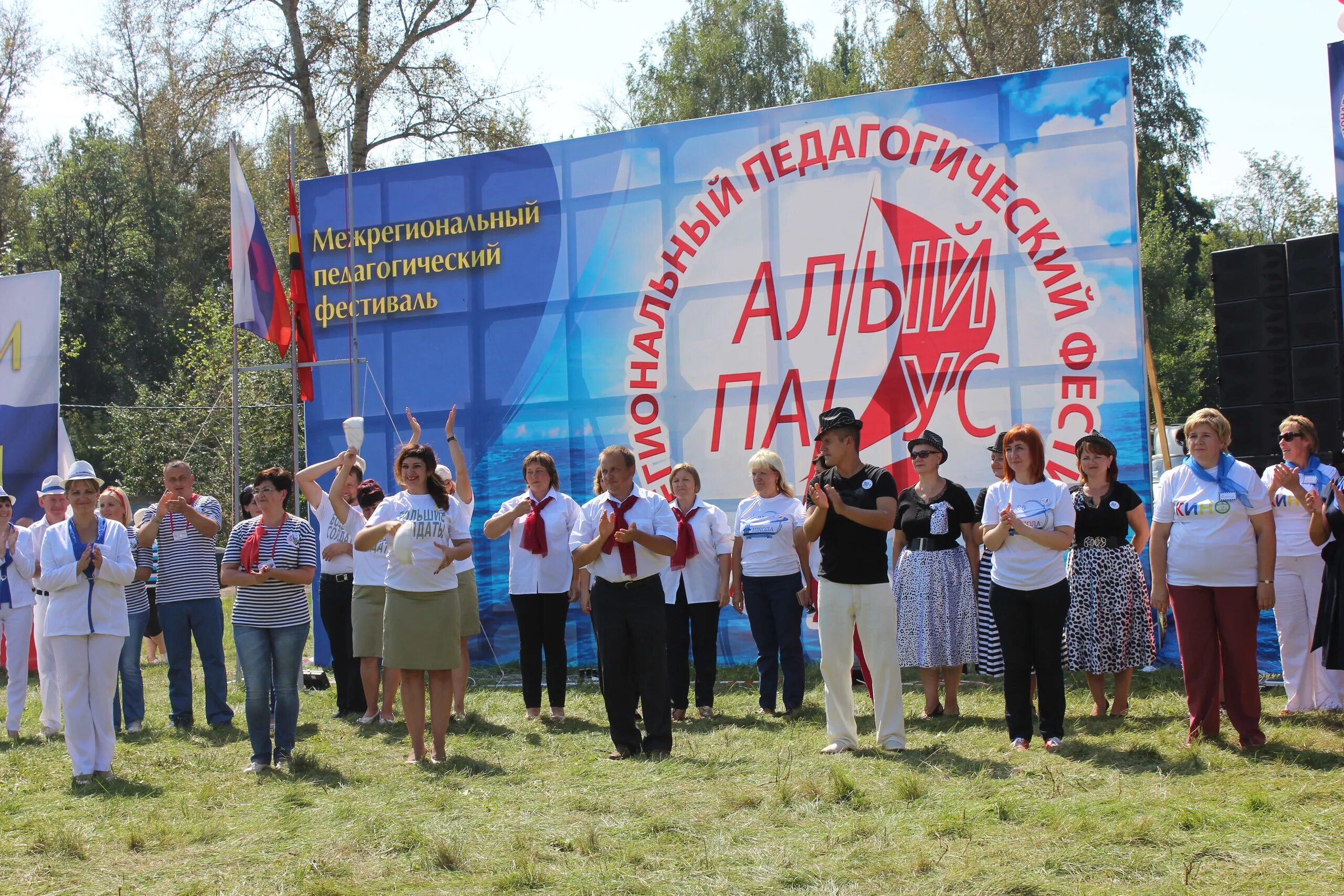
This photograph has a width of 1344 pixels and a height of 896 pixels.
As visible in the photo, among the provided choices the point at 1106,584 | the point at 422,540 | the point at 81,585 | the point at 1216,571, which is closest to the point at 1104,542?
the point at 1106,584

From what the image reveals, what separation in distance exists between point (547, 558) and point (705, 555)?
3.11 feet

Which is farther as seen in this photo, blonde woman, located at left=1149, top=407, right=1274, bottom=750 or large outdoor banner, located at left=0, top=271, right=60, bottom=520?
large outdoor banner, located at left=0, top=271, right=60, bottom=520

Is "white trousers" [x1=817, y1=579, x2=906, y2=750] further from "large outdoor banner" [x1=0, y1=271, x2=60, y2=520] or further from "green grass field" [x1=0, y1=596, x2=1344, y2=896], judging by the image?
"large outdoor banner" [x1=0, y1=271, x2=60, y2=520]

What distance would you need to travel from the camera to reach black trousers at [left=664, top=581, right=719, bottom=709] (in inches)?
275

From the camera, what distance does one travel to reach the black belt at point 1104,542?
623 cm

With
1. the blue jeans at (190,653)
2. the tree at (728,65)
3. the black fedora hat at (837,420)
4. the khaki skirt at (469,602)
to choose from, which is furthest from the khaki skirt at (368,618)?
the tree at (728,65)

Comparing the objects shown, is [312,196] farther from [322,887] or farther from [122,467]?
[122,467]

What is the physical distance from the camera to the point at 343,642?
7.60m

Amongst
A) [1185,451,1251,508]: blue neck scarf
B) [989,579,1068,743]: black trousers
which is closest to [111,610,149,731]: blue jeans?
[989,579,1068,743]: black trousers

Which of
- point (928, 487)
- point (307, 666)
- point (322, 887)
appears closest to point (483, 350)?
point (307, 666)

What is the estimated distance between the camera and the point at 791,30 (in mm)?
25594

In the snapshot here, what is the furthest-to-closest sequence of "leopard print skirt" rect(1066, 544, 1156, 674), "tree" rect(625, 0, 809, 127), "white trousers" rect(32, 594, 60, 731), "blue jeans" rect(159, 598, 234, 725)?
1. "tree" rect(625, 0, 809, 127)
2. "blue jeans" rect(159, 598, 234, 725)
3. "white trousers" rect(32, 594, 60, 731)
4. "leopard print skirt" rect(1066, 544, 1156, 674)

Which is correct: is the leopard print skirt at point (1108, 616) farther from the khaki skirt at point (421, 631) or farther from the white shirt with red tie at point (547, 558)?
the khaki skirt at point (421, 631)

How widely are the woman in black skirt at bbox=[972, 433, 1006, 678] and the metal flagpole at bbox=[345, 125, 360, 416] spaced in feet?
14.7
